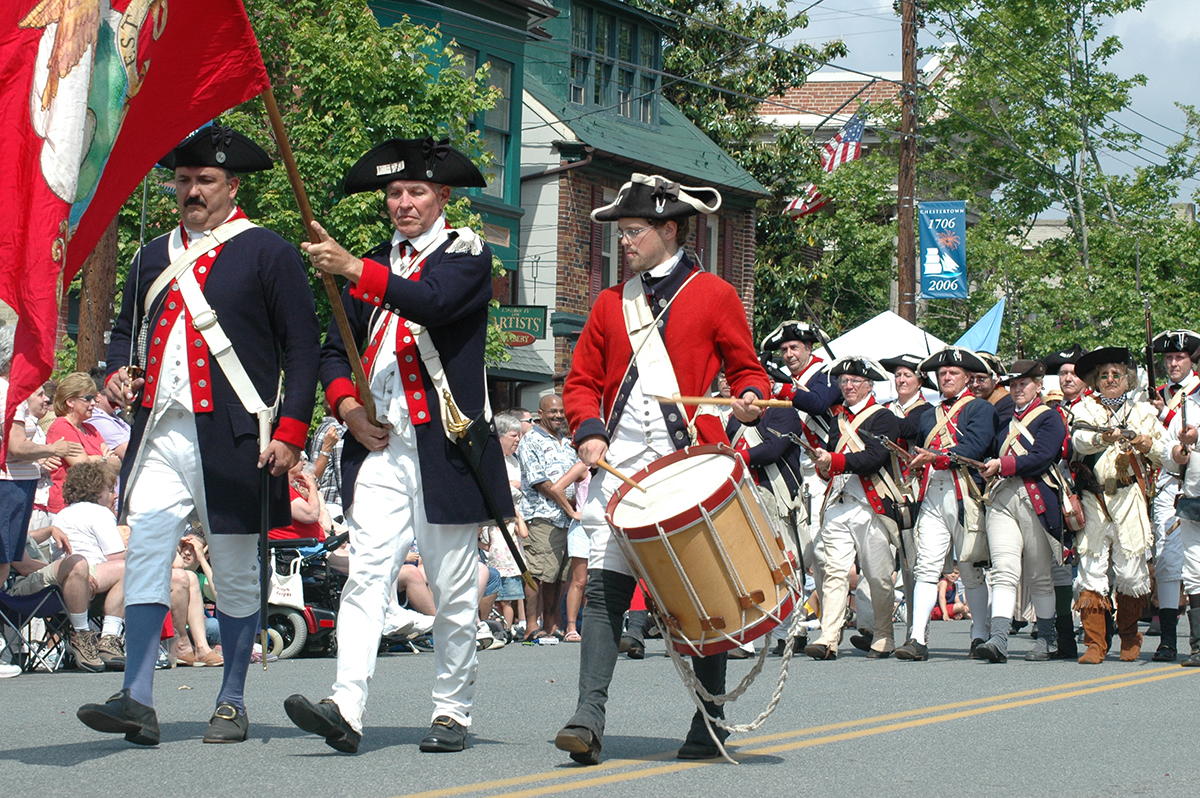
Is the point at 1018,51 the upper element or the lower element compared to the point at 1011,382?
upper

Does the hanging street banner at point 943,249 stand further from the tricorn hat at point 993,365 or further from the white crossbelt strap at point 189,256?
the white crossbelt strap at point 189,256

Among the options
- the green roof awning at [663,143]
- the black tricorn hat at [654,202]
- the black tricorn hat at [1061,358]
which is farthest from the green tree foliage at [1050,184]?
the black tricorn hat at [654,202]

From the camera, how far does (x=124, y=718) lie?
5945mm

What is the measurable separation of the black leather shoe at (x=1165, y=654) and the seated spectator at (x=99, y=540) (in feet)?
24.0

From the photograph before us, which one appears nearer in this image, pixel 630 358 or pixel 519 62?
pixel 630 358

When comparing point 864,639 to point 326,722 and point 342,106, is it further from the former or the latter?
point 342,106

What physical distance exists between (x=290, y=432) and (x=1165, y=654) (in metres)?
7.72

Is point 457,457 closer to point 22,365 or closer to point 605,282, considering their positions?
point 22,365

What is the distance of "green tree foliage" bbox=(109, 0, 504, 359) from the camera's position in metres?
20.9

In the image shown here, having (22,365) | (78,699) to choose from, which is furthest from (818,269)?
(22,365)

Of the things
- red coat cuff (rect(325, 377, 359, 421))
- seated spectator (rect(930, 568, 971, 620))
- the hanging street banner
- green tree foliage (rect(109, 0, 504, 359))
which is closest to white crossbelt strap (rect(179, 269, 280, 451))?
red coat cuff (rect(325, 377, 359, 421))

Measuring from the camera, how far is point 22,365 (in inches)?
210

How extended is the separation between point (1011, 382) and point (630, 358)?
692cm

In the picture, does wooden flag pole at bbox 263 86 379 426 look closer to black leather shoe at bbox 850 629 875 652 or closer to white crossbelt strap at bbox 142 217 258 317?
white crossbelt strap at bbox 142 217 258 317
